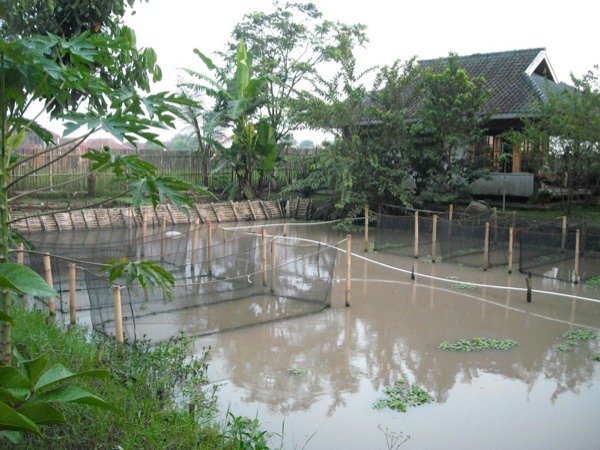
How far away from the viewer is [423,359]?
703cm

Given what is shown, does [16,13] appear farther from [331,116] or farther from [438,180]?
[438,180]

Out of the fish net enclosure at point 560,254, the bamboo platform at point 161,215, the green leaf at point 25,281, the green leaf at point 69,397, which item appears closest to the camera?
the green leaf at point 25,281

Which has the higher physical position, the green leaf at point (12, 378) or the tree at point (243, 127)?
the tree at point (243, 127)

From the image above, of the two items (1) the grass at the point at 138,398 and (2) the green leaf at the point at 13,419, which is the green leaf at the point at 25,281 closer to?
(2) the green leaf at the point at 13,419

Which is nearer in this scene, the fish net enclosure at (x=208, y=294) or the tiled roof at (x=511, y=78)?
the fish net enclosure at (x=208, y=294)

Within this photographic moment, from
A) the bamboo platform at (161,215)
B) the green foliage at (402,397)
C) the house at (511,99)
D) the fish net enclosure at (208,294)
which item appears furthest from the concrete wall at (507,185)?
the green foliage at (402,397)

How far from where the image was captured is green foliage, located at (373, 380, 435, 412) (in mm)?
5715

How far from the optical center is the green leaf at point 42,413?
2617mm

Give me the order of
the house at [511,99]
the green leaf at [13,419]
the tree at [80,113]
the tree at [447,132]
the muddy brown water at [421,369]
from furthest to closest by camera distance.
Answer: the house at [511,99] < the tree at [447,132] < the muddy brown water at [421,369] < the tree at [80,113] < the green leaf at [13,419]

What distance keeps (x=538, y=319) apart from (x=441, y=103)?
876 cm

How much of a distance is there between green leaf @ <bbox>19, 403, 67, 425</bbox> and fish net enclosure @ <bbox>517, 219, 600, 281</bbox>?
10050 millimetres

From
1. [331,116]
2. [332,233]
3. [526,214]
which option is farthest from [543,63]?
[332,233]

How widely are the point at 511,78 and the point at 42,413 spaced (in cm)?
1863

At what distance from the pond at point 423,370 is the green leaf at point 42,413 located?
104 inches
